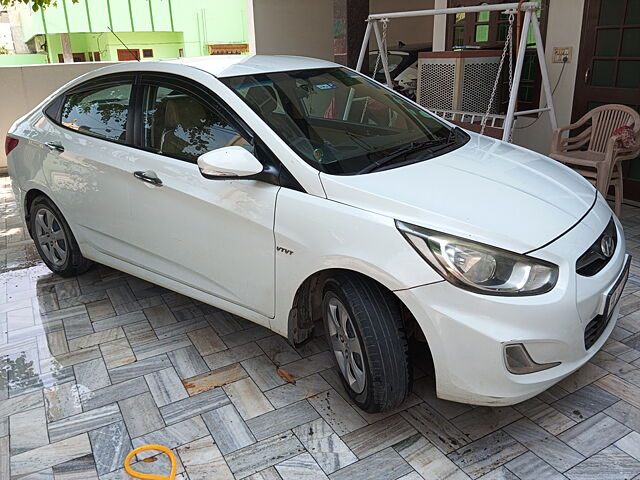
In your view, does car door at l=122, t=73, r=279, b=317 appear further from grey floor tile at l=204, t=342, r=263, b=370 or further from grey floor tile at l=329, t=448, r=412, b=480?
grey floor tile at l=329, t=448, r=412, b=480

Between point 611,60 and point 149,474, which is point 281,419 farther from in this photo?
point 611,60

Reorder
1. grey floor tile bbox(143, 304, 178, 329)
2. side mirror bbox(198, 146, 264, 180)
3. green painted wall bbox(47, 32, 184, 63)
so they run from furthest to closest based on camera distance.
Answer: green painted wall bbox(47, 32, 184, 63), grey floor tile bbox(143, 304, 178, 329), side mirror bbox(198, 146, 264, 180)

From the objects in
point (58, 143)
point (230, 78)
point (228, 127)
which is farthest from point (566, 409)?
point (58, 143)

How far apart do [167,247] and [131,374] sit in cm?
67

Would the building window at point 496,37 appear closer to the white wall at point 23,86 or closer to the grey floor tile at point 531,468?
the grey floor tile at point 531,468

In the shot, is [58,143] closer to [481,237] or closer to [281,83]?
[281,83]

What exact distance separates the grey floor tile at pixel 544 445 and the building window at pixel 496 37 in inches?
162

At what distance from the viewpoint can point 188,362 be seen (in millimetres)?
2969

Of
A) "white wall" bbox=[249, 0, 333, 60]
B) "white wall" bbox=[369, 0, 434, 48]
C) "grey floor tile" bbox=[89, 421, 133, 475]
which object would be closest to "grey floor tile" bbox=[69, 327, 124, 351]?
"grey floor tile" bbox=[89, 421, 133, 475]

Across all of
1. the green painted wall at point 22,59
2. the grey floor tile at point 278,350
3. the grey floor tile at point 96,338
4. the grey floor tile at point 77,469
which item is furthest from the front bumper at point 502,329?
the green painted wall at point 22,59

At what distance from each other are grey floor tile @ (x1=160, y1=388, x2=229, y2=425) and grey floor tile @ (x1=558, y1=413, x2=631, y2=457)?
4.88ft

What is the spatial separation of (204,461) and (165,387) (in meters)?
0.59

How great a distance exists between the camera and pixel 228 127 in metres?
2.70

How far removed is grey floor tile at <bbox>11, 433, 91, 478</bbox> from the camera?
2.29 m
